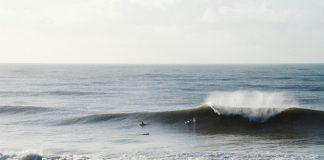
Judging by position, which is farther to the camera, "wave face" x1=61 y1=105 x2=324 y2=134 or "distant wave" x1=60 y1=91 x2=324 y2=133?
"distant wave" x1=60 y1=91 x2=324 y2=133

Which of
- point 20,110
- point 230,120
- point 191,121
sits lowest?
point 20,110

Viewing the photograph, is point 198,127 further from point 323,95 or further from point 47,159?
point 323,95

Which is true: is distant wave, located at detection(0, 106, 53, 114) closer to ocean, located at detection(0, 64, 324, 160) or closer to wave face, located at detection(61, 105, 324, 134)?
ocean, located at detection(0, 64, 324, 160)

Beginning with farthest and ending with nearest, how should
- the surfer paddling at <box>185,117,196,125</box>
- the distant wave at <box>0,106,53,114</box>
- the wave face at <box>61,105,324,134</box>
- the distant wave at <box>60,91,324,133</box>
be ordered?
the distant wave at <box>0,106,53,114</box> → the surfer paddling at <box>185,117,196,125</box> → the distant wave at <box>60,91,324,133</box> → the wave face at <box>61,105,324,134</box>

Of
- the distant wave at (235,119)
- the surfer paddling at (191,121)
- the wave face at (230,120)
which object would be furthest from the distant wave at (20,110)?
the surfer paddling at (191,121)

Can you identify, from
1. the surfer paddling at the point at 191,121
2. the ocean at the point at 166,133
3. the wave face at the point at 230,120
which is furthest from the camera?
the surfer paddling at the point at 191,121

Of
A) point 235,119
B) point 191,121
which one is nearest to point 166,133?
point 191,121

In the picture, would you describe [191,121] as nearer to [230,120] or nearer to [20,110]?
[230,120]

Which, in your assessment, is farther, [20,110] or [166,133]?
[20,110]

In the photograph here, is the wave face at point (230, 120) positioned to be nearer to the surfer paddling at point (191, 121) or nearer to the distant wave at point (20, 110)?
the surfer paddling at point (191, 121)

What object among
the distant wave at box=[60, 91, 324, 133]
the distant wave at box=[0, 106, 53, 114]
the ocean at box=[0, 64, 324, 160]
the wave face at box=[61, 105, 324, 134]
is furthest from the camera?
the distant wave at box=[0, 106, 53, 114]

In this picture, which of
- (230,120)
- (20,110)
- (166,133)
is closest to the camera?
(166,133)

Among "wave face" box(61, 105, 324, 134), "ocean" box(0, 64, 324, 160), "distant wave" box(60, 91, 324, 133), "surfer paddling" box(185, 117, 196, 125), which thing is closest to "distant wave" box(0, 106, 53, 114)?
"ocean" box(0, 64, 324, 160)

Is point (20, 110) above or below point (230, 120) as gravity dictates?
below
